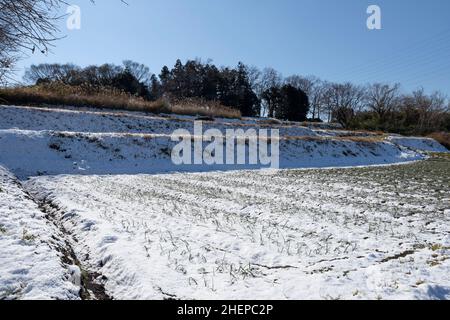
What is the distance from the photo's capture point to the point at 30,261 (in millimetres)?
4164

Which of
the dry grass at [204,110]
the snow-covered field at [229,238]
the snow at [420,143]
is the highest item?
the dry grass at [204,110]

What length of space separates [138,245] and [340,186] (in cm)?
862

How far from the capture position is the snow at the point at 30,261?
11.5 feet

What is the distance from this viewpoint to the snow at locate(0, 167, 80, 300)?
3512 mm

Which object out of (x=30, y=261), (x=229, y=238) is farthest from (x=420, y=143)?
(x=30, y=261)

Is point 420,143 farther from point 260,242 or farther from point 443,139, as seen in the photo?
point 260,242

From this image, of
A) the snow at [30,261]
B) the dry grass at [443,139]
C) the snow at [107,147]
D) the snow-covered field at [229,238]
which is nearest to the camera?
the snow at [30,261]

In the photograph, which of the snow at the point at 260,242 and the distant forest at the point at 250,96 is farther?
the distant forest at the point at 250,96

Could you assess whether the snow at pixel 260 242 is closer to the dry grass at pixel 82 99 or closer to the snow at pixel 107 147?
the snow at pixel 107 147

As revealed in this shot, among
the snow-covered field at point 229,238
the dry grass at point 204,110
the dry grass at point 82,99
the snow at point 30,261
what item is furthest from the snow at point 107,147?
the snow at point 30,261

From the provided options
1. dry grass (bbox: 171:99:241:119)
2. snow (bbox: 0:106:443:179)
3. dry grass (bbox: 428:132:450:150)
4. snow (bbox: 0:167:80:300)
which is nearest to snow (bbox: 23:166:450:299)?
snow (bbox: 0:167:80:300)

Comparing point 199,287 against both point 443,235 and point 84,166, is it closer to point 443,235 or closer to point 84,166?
point 443,235

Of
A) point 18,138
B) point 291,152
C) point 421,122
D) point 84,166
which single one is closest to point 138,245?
point 84,166

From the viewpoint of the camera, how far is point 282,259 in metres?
4.75
